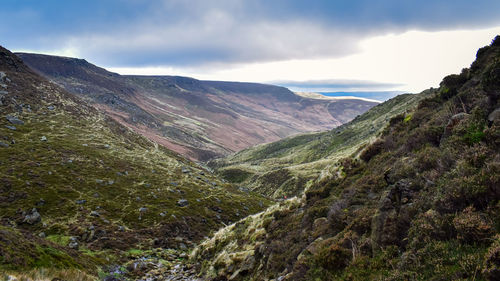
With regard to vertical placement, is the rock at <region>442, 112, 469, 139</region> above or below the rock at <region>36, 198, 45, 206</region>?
above

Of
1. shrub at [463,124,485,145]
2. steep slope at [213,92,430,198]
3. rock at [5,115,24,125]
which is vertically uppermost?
rock at [5,115,24,125]

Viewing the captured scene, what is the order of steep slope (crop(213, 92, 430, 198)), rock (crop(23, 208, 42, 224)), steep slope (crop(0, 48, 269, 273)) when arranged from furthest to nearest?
1. steep slope (crop(213, 92, 430, 198))
2. rock (crop(23, 208, 42, 224))
3. steep slope (crop(0, 48, 269, 273))

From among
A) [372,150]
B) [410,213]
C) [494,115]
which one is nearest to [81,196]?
[372,150]

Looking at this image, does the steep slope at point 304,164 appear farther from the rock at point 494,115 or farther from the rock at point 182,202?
the rock at point 494,115

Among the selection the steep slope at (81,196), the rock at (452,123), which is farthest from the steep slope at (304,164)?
the rock at (452,123)

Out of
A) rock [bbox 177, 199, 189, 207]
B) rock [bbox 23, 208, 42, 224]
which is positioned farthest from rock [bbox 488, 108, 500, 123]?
rock [bbox 177, 199, 189, 207]

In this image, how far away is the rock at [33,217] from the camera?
3067 centimetres

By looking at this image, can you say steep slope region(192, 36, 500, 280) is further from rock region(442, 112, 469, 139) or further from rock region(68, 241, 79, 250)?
rock region(68, 241, 79, 250)

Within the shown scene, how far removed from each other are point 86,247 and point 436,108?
3596cm

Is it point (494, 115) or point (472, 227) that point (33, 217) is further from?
point (494, 115)

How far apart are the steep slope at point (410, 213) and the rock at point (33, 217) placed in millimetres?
24131

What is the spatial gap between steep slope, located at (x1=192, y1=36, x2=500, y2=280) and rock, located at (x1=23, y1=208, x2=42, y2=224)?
24131 mm

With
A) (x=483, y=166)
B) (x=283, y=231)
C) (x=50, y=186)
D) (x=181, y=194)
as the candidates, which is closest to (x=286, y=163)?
(x=181, y=194)

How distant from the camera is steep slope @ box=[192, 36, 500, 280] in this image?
7.97 metres
